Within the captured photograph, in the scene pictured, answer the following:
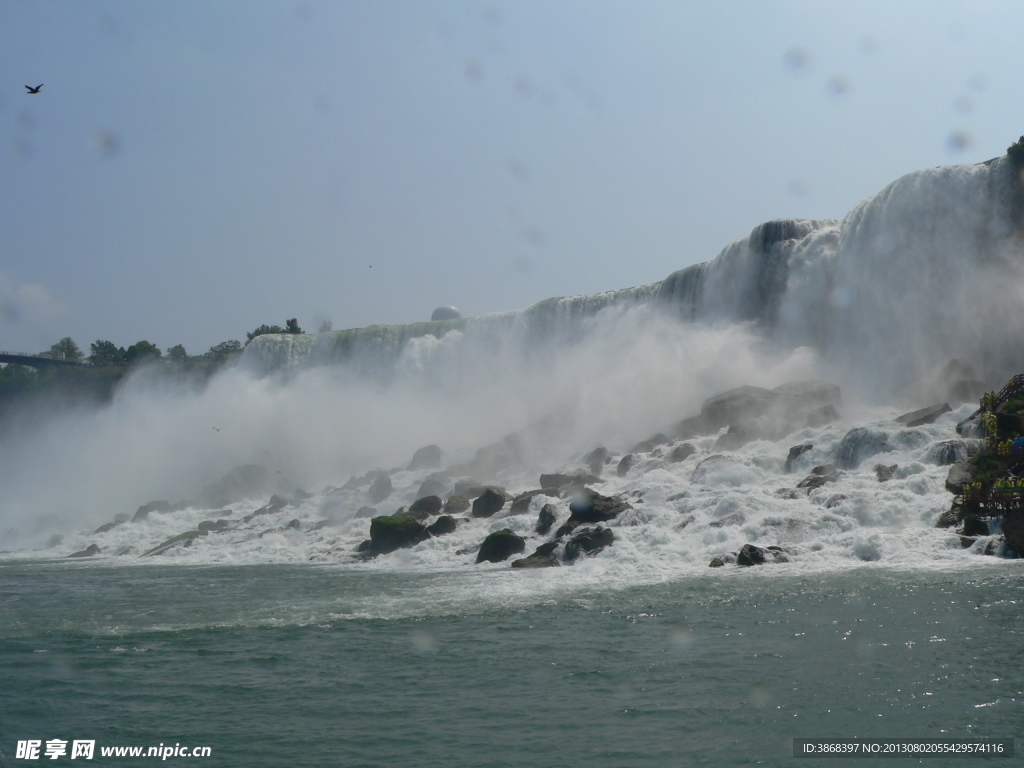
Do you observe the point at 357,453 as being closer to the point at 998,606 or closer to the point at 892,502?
the point at 892,502

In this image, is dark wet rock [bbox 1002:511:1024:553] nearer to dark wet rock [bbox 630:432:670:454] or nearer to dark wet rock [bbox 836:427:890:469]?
dark wet rock [bbox 836:427:890:469]

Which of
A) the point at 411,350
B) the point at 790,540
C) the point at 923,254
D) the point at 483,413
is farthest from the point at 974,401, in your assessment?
the point at 411,350

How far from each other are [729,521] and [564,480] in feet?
27.0

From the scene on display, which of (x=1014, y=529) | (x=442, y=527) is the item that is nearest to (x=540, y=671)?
(x=1014, y=529)

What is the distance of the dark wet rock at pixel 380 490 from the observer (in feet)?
102

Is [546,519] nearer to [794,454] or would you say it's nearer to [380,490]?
[794,454]

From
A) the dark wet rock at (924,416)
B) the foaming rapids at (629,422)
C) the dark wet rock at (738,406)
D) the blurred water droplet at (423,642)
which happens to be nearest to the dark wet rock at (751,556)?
the foaming rapids at (629,422)

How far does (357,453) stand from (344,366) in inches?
431

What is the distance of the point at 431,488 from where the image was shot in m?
29.9

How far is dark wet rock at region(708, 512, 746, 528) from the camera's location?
1852 cm

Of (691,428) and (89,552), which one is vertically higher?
(691,428)

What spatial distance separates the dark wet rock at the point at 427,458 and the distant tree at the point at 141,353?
215ft

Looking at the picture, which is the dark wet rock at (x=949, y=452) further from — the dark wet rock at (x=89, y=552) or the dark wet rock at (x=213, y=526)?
the dark wet rock at (x=89, y=552)

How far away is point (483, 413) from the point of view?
4266 centimetres
